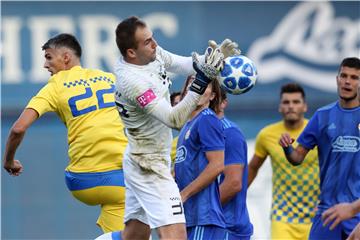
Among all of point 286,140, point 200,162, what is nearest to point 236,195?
point 200,162

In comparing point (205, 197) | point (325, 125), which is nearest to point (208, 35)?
Answer: point (325, 125)

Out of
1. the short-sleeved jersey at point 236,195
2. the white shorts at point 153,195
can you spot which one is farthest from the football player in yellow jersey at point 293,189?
the white shorts at point 153,195

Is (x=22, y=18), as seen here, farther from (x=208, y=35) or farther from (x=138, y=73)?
(x=138, y=73)

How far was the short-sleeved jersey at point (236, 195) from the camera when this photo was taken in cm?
931

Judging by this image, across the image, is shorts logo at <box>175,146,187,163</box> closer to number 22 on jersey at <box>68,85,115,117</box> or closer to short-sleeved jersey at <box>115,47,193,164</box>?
short-sleeved jersey at <box>115,47,193,164</box>

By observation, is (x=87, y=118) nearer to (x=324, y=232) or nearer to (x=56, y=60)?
(x=56, y=60)

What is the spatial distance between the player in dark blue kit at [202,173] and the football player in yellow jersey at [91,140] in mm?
939

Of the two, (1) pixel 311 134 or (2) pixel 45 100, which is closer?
(2) pixel 45 100

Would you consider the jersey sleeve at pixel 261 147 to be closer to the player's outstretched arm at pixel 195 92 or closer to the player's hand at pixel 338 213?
the player's hand at pixel 338 213

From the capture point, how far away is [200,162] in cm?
887

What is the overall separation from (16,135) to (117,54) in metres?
7.07

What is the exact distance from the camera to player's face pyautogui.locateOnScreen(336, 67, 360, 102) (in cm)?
998

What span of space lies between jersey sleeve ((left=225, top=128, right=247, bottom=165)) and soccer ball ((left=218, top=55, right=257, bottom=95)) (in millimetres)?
630

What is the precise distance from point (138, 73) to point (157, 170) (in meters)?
0.72
